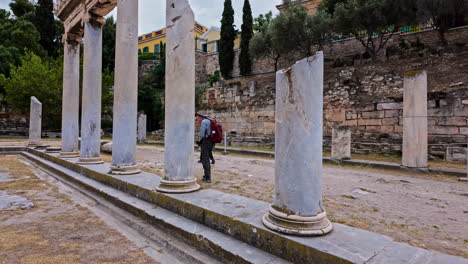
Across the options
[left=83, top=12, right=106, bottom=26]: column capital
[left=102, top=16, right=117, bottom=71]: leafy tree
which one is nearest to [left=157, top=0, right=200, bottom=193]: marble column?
[left=83, top=12, right=106, bottom=26]: column capital

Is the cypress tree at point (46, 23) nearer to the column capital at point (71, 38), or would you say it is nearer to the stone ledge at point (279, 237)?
the column capital at point (71, 38)

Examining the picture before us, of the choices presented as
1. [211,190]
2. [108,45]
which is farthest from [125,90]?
[108,45]

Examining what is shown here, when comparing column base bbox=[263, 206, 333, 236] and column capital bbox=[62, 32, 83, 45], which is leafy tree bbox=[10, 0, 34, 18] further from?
column base bbox=[263, 206, 333, 236]

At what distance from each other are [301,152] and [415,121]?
6851mm

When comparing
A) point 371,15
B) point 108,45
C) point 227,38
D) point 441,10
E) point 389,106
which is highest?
point 108,45

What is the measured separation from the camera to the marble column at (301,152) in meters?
2.33

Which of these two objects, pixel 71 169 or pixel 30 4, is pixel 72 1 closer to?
pixel 71 169

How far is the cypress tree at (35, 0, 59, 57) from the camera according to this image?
27.0 meters

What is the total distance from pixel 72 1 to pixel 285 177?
337 inches

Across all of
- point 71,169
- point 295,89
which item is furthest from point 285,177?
point 71,169

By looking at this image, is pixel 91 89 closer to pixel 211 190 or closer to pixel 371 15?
pixel 211 190

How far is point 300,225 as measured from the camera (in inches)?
89.0

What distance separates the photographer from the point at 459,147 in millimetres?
8625

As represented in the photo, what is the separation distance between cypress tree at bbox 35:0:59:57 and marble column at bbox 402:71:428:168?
113ft
